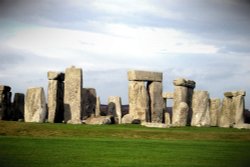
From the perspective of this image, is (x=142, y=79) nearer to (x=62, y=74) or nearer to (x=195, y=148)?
(x=62, y=74)

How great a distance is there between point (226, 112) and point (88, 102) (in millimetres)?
9000

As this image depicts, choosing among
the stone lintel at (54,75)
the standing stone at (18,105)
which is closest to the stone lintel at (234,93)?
the stone lintel at (54,75)

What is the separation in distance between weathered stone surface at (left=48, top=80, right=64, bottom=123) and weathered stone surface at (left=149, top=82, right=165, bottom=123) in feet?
19.4

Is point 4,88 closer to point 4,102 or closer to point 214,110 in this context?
point 4,102

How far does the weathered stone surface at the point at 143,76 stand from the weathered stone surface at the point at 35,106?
6520 millimetres

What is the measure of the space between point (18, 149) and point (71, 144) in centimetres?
237

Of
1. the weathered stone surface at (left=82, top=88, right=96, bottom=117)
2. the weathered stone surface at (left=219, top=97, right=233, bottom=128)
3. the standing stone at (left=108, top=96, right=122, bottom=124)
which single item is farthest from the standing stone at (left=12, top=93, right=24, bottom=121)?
the weathered stone surface at (left=219, top=97, right=233, bottom=128)

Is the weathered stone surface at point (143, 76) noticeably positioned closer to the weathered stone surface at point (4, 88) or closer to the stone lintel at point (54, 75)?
the stone lintel at point (54, 75)

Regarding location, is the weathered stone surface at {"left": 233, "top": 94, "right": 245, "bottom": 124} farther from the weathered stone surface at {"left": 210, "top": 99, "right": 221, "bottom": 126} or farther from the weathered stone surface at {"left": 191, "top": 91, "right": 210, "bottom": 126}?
the weathered stone surface at {"left": 191, "top": 91, "right": 210, "bottom": 126}

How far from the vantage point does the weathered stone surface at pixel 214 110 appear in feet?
114

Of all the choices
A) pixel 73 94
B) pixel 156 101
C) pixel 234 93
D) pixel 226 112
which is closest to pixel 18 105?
pixel 73 94

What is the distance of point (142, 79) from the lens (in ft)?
108

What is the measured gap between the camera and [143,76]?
33000mm

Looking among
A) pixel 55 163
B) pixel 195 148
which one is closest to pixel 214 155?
pixel 195 148
